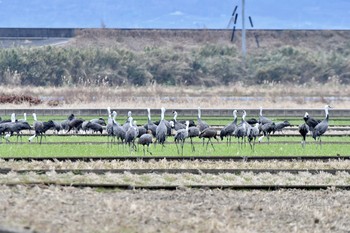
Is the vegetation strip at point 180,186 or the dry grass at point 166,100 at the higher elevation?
the vegetation strip at point 180,186

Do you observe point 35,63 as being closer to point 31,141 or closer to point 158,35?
point 158,35

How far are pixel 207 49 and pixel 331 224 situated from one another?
260 ft

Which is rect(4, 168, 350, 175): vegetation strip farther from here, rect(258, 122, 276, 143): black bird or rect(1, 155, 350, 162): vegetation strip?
rect(258, 122, 276, 143): black bird

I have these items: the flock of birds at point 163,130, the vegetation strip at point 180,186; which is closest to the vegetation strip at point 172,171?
the vegetation strip at point 180,186

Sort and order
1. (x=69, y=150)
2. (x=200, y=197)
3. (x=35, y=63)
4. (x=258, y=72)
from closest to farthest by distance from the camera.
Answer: (x=200, y=197) → (x=69, y=150) → (x=35, y=63) → (x=258, y=72)

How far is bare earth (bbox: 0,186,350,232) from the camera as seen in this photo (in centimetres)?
1375

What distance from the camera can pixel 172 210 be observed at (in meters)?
15.6

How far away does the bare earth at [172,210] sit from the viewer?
45.1ft

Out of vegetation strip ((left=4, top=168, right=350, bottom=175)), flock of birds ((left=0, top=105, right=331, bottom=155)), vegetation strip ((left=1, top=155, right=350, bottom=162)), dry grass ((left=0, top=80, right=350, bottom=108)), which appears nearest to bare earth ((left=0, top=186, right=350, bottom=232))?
vegetation strip ((left=4, top=168, right=350, bottom=175))

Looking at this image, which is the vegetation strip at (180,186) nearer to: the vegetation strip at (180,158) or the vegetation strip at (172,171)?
the vegetation strip at (172,171)

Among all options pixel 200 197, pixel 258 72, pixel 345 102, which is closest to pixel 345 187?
pixel 200 197

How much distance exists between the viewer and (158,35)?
350ft

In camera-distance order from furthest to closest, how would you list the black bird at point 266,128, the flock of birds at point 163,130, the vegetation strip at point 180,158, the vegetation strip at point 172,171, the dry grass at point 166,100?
the dry grass at point 166,100 < the black bird at point 266,128 < the flock of birds at point 163,130 < the vegetation strip at point 180,158 < the vegetation strip at point 172,171

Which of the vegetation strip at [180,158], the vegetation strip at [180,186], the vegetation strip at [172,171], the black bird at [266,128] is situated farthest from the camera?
the black bird at [266,128]
